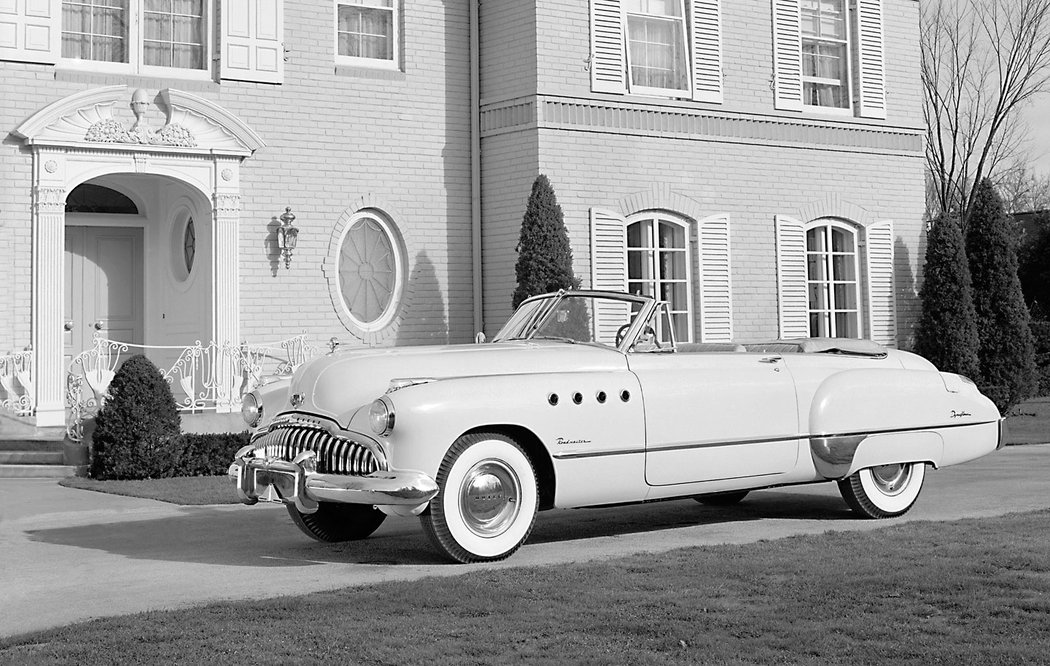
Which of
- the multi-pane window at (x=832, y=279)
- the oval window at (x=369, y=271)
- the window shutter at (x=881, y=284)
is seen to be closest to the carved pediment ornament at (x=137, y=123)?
the oval window at (x=369, y=271)

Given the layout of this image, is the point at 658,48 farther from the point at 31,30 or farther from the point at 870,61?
the point at 31,30

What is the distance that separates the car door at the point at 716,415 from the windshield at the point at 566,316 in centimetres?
52

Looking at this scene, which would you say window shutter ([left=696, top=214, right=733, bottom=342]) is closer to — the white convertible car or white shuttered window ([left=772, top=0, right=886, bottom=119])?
white shuttered window ([left=772, top=0, right=886, bottom=119])

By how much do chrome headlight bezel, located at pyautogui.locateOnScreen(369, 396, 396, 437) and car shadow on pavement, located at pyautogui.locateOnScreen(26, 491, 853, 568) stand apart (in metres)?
0.92

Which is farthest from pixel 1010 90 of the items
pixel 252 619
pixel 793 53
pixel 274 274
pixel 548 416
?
pixel 252 619

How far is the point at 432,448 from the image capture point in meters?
7.24

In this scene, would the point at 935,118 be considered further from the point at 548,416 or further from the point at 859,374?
the point at 548,416

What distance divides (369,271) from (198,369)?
2489 mm

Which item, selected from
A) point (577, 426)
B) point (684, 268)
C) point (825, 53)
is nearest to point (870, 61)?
point (825, 53)

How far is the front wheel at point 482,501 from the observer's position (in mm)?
7339

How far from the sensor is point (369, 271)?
55.2ft

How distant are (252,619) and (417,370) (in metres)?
2.18

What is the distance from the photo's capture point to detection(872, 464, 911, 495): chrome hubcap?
929cm

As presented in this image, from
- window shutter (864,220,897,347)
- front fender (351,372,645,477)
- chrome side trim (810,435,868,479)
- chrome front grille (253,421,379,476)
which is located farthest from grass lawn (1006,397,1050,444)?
chrome front grille (253,421,379,476)
